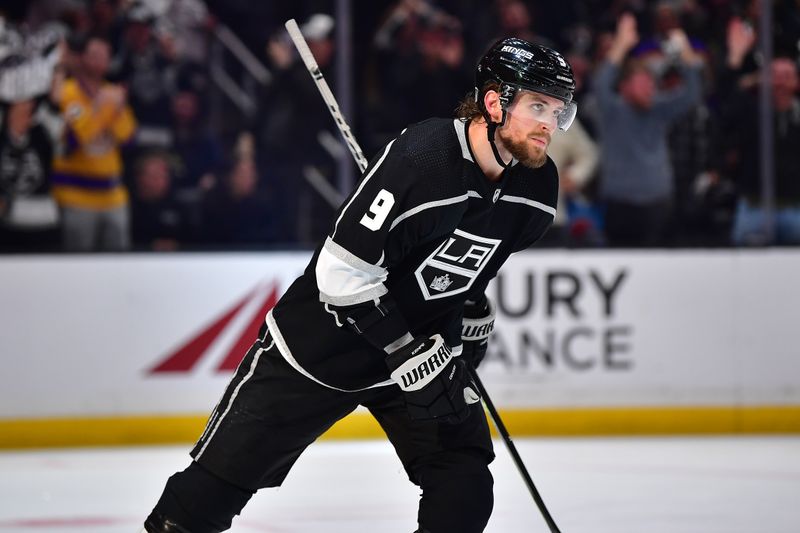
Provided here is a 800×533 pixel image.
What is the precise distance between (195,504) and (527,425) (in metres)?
3.15

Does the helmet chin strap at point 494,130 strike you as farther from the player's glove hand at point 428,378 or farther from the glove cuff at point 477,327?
the glove cuff at point 477,327

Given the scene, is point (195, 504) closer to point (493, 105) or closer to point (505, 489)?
point (493, 105)

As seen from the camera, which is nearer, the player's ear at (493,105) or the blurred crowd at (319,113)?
the player's ear at (493,105)

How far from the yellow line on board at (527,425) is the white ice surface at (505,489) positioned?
7 cm

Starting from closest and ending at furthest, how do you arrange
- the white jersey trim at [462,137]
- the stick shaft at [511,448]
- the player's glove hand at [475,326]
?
1. the white jersey trim at [462,137]
2. the stick shaft at [511,448]
3. the player's glove hand at [475,326]

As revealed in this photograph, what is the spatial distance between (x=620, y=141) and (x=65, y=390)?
8.62ft

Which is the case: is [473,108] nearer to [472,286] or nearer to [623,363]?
[472,286]

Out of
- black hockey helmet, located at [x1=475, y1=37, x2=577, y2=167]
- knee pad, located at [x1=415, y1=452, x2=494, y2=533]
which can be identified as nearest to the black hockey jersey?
black hockey helmet, located at [x1=475, y1=37, x2=577, y2=167]

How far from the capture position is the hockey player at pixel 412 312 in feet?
7.93

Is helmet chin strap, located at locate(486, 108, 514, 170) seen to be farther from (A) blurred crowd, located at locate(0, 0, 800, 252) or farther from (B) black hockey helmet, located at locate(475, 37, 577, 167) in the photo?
(A) blurred crowd, located at locate(0, 0, 800, 252)

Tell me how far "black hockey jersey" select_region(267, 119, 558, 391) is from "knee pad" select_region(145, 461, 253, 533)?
28 centimetres

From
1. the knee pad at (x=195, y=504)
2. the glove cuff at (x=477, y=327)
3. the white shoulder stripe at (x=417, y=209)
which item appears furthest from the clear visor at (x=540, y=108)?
the knee pad at (x=195, y=504)

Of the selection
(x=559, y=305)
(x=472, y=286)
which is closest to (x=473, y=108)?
(x=472, y=286)

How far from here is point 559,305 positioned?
553 cm
